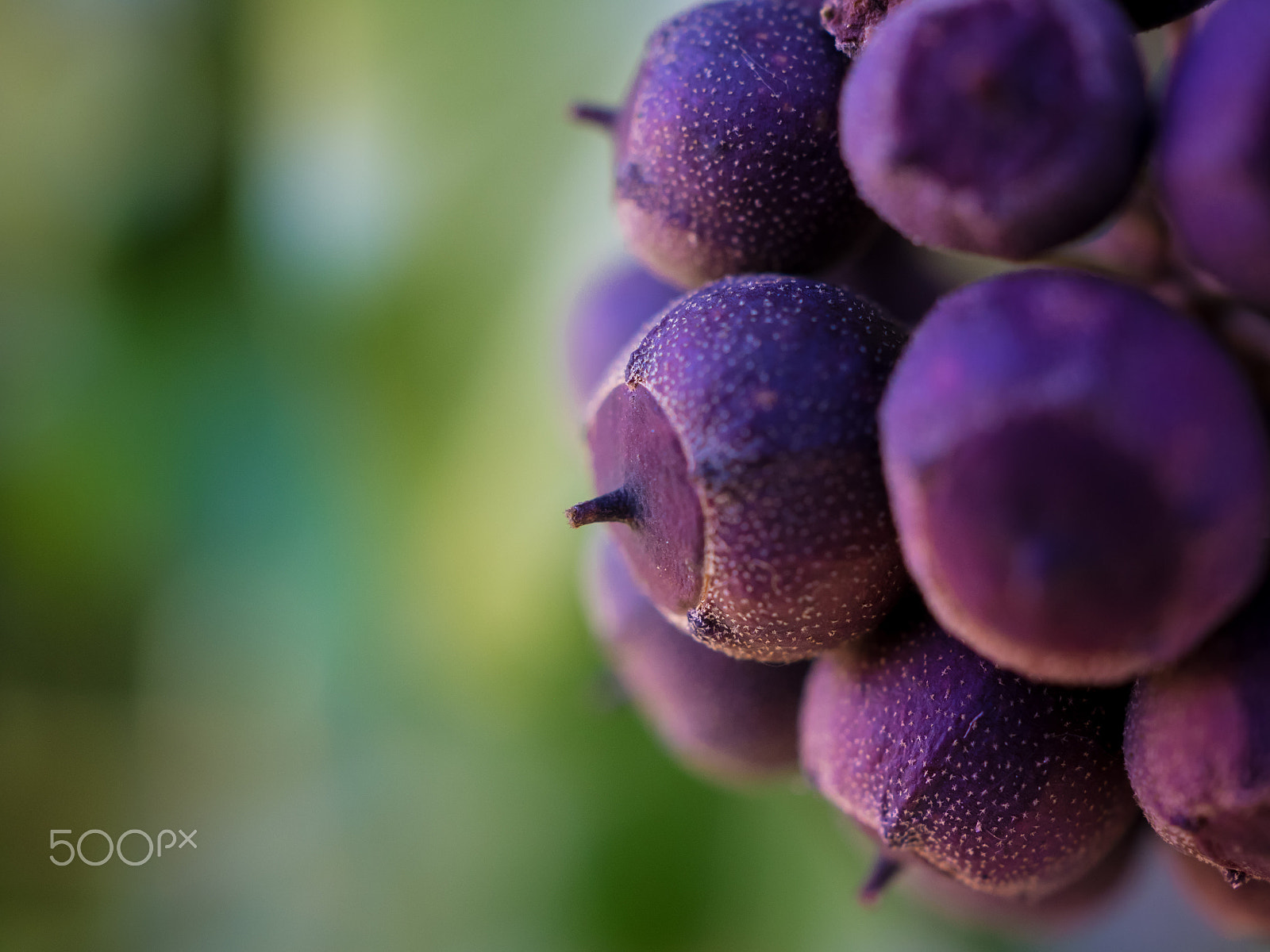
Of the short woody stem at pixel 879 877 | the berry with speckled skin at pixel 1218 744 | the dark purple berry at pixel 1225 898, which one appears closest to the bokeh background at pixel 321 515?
the dark purple berry at pixel 1225 898

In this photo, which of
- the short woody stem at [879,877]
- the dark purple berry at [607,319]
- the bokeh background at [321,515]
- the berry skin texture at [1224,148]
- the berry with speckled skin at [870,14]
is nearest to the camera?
the berry skin texture at [1224,148]

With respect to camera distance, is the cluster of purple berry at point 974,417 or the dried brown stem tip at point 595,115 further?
the dried brown stem tip at point 595,115

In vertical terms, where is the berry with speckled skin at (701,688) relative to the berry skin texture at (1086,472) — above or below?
below

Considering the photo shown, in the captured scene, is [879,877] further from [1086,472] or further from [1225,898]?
[1086,472]

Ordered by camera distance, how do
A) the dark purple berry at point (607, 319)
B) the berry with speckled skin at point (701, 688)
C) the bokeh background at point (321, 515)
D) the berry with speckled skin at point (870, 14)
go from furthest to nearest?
the bokeh background at point (321, 515)
the dark purple berry at point (607, 319)
the berry with speckled skin at point (701, 688)
the berry with speckled skin at point (870, 14)

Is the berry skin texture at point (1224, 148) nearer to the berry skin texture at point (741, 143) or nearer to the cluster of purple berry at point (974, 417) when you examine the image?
the cluster of purple berry at point (974, 417)

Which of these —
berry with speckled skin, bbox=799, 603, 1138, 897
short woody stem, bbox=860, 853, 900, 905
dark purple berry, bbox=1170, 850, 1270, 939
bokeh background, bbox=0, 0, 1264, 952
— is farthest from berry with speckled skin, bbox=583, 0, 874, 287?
bokeh background, bbox=0, 0, 1264, 952
